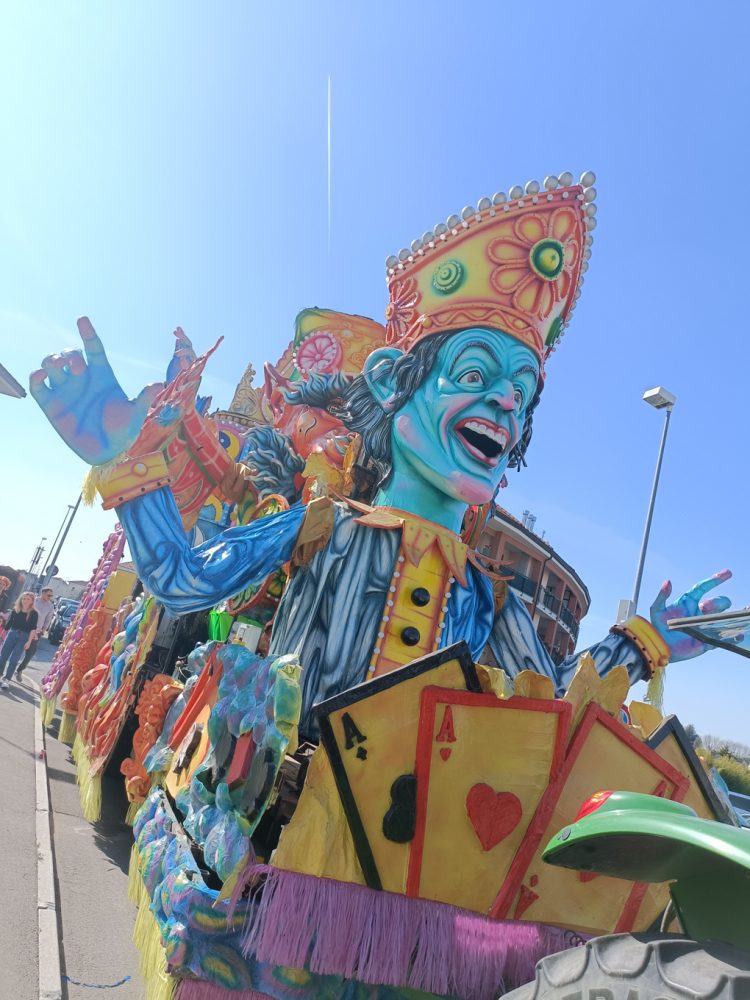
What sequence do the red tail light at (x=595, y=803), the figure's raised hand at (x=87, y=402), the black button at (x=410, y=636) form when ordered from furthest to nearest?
the black button at (x=410, y=636) → the figure's raised hand at (x=87, y=402) → the red tail light at (x=595, y=803)

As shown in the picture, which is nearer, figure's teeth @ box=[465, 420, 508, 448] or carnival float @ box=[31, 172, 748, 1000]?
carnival float @ box=[31, 172, 748, 1000]

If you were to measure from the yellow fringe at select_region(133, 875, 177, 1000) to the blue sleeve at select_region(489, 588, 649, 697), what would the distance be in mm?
1935

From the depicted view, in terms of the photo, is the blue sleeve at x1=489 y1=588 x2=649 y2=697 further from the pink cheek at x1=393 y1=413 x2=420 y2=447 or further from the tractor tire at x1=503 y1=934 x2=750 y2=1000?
the tractor tire at x1=503 y1=934 x2=750 y2=1000

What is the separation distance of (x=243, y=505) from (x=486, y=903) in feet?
9.94

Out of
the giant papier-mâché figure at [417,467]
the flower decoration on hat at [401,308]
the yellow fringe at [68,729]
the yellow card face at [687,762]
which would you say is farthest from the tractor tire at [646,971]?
the yellow fringe at [68,729]

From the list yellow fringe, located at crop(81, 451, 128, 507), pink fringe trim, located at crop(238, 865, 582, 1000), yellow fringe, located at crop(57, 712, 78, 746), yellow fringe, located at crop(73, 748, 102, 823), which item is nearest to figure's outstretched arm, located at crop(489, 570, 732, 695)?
pink fringe trim, located at crop(238, 865, 582, 1000)

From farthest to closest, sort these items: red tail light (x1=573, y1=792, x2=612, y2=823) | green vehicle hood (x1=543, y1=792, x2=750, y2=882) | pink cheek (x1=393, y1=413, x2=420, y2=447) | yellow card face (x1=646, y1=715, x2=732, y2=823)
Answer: pink cheek (x1=393, y1=413, x2=420, y2=447), yellow card face (x1=646, y1=715, x2=732, y2=823), red tail light (x1=573, y1=792, x2=612, y2=823), green vehicle hood (x1=543, y1=792, x2=750, y2=882)

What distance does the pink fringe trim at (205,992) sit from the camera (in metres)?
1.91

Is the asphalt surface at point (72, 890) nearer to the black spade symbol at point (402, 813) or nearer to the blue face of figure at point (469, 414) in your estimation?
the black spade symbol at point (402, 813)

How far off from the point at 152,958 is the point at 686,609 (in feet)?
9.72

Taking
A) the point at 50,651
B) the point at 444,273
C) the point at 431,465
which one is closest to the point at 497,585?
the point at 431,465

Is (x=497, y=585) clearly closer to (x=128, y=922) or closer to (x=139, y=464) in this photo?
(x=139, y=464)

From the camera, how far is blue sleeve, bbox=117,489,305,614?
9.44 feet

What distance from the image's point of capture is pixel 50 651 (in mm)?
19484
